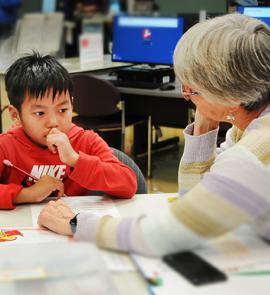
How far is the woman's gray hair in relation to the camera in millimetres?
1009

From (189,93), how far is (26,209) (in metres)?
0.58

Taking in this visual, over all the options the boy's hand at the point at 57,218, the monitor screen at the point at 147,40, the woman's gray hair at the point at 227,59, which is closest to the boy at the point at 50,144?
the boy's hand at the point at 57,218

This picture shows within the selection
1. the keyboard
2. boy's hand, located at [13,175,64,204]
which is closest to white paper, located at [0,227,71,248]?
boy's hand, located at [13,175,64,204]

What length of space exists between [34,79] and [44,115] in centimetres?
12

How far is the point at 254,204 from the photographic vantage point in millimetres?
849

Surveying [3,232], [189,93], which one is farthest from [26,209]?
[189,93]

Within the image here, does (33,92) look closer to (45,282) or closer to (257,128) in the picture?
(257,128)

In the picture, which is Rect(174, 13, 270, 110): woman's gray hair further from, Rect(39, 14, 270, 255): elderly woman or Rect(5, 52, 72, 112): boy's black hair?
Rect(5, 52, 72, 112): boy's black hair

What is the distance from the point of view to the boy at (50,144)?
1.55m

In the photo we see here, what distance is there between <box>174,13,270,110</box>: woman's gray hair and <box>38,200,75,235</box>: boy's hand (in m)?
0.44

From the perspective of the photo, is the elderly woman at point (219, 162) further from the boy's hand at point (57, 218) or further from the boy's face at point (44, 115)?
the boy's face at point (44, 115)

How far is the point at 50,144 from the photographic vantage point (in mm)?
1560

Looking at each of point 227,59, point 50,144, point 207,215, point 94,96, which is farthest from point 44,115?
point 94,96

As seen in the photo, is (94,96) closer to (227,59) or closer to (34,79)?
(34,79)
